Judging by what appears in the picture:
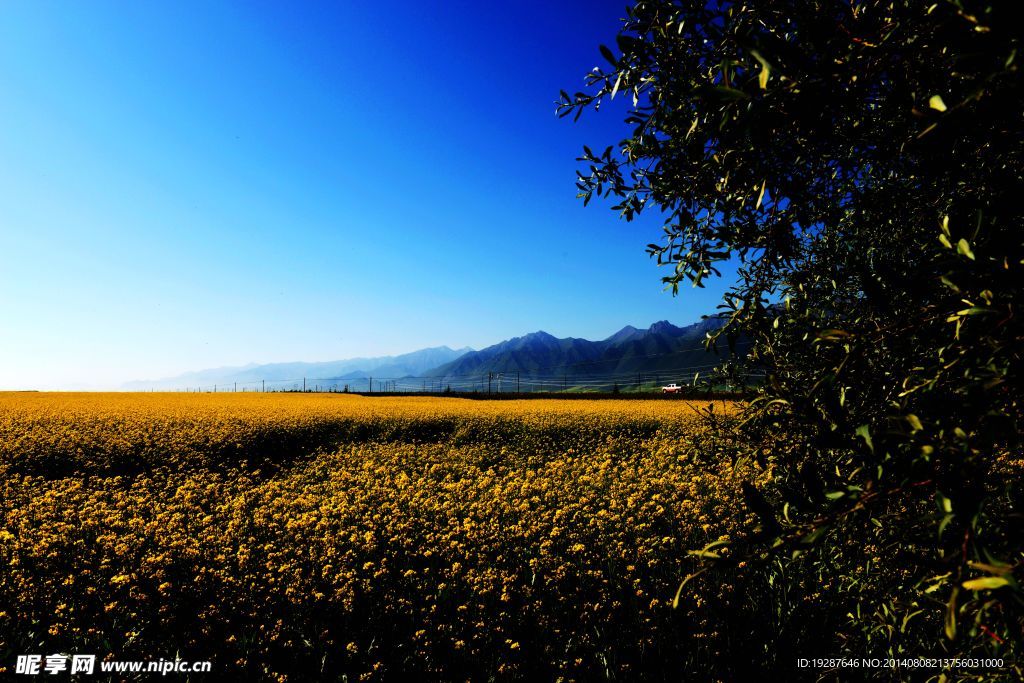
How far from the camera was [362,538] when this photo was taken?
9.10m

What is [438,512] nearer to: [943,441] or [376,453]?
[376,453]

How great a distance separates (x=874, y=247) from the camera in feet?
15.1

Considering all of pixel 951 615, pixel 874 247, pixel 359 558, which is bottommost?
pixel 359 558

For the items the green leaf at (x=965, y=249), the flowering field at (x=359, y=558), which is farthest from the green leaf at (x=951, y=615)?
the flowering field at (x=359, y=558)

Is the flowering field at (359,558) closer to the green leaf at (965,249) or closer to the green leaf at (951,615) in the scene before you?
the green leaf at (951,615)

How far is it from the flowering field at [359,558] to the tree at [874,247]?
981 millimetres

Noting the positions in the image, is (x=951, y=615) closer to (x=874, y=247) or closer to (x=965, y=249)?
(x=965, y=249)

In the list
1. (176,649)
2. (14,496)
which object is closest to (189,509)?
(14,496)

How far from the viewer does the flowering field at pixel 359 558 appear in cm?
635

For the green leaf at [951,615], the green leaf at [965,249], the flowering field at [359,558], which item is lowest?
the flowering field at [359,558]

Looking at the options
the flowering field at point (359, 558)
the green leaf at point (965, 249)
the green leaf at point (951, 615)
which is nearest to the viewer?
the green leaf at point (951, 615)

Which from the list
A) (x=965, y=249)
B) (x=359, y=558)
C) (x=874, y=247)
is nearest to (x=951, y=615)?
(x=965, y=249)

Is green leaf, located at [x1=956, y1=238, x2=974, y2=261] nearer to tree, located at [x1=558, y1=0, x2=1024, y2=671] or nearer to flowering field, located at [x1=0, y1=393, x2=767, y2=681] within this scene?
tree, located at [x1=558, y1=0, x2=1024, y2=671]

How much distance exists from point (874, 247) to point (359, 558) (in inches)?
355
